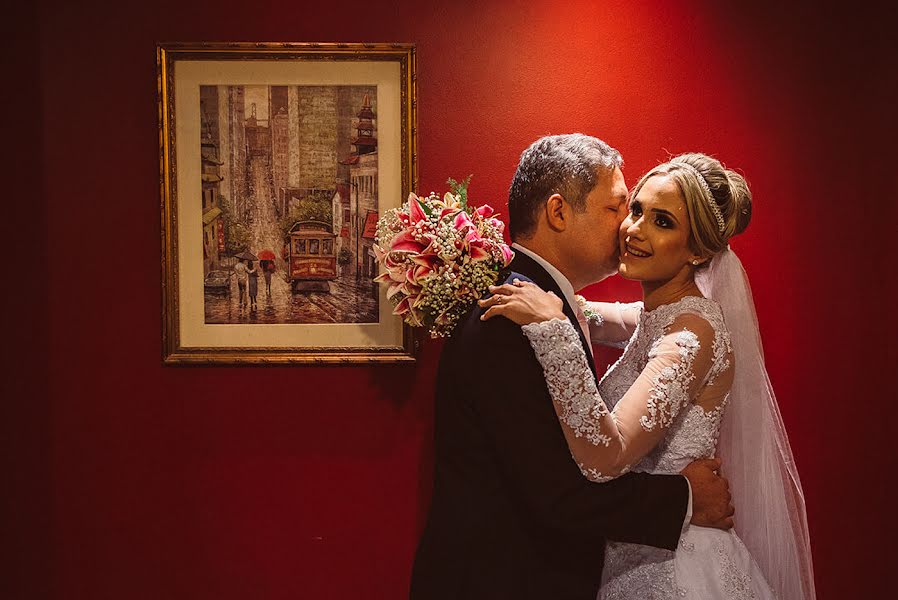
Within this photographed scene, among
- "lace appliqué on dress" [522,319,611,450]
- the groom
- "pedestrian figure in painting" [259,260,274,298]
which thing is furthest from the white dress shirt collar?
"pedestrian figure in painting" [259,260,274,298]

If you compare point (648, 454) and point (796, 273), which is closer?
point (648, 454)

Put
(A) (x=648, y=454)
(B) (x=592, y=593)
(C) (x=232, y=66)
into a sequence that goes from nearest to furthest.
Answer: (B) (x=592, y=593) < (A) (x=648, y=454) < (C) (x=232, y=66)

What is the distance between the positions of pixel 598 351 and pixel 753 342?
68 cm

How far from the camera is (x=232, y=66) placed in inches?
103

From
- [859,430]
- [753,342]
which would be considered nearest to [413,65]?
[753,342]

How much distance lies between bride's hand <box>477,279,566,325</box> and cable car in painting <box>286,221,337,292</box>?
84cm

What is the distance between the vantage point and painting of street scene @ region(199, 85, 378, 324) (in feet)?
8.60

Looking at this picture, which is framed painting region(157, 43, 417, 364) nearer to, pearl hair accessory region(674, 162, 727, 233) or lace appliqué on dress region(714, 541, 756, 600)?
pearl hair accessory region(674, 162, 727, 233)

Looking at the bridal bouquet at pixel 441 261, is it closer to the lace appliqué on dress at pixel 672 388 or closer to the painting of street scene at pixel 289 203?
the painting of street scene at pixel 289 203

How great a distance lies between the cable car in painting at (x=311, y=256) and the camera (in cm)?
265

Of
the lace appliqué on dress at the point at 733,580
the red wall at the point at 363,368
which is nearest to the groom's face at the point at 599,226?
the red wall at the point at 363,368

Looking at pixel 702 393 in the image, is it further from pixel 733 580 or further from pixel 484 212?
pixel 484 212

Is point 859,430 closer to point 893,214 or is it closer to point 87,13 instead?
point 893,214

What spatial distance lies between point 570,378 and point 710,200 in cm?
70
